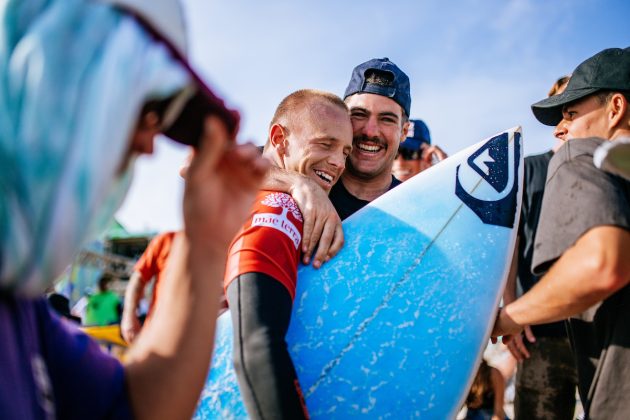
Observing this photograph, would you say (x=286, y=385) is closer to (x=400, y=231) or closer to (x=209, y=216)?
(x=209, y=216)

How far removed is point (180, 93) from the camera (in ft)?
2.23

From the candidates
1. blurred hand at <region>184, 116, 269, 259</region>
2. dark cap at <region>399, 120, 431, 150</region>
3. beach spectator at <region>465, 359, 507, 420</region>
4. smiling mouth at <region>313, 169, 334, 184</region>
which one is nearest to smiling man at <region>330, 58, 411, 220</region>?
smiling mouth at <region>313, 169, 334, 184</region>

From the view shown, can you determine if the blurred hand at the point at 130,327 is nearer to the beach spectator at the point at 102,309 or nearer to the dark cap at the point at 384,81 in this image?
the dark cap at the point at 384,81

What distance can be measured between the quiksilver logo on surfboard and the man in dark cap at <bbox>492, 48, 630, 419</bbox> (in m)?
0.35

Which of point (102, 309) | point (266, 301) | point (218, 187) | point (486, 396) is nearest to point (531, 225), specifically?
point (486, 396)

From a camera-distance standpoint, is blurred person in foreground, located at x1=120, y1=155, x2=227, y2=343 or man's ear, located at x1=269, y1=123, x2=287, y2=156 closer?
man's ear, located at x1=269, y1=123, x2=287, y2=156

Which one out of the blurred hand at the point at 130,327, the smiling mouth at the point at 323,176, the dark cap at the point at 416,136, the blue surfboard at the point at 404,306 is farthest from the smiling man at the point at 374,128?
the blurred hand at the point at 130,327

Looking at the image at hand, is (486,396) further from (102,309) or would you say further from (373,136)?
(102,309)

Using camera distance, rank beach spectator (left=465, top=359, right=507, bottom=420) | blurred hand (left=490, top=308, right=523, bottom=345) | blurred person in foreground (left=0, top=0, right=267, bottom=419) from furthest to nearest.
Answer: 1. beach spectator (left=465, top=359, right=507, bottom=420)
2. blurred hand (left=490, top=308, right=523, bottom=345)
3. blurred person in foreground (left=0, top=0, right=267, bottom=419)

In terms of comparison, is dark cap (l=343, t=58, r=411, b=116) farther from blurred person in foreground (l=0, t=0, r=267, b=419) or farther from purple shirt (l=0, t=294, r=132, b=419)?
purple shirt (l=0, t=294, r=132, b=419)

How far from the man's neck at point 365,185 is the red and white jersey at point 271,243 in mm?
971

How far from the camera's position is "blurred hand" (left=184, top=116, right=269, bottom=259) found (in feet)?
2.43

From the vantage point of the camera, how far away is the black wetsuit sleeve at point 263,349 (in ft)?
4.27

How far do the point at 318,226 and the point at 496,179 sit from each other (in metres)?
0.94
